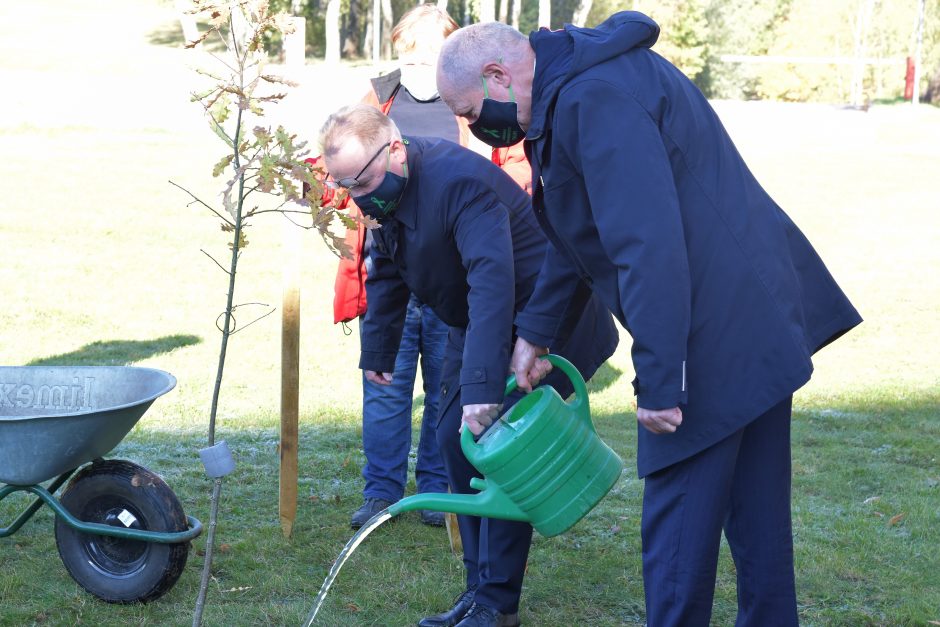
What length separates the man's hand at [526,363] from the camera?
10.0 ft

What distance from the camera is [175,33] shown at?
5303 cm

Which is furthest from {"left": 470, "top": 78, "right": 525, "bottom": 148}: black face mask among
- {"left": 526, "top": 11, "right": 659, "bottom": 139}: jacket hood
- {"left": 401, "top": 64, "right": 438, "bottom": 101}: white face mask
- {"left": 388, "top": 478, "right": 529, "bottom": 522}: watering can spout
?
{"left": 401, "top": 64, "right": 438, "bottom": 101}: white face mask

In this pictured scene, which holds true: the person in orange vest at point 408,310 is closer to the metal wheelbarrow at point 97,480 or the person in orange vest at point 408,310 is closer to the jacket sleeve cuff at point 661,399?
the metal wheelbarrow at point 97,480

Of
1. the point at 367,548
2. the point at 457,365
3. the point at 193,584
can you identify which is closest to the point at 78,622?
the point at 193,584

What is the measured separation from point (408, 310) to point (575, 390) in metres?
1.64

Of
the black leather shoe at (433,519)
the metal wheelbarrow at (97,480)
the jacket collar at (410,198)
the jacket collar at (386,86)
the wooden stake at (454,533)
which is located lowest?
the black leather shoe at (433,519)

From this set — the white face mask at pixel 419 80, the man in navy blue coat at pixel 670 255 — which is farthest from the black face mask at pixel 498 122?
the white face mask at pixel 419 80

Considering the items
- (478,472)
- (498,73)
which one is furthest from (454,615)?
(498,73)

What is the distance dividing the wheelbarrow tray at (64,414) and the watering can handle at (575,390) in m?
1.07

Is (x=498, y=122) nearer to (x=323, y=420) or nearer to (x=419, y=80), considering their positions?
(x=419, y=80)

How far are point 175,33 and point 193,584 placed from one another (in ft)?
174

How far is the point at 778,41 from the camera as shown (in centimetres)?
5559

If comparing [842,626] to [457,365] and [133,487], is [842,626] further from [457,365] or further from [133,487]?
[133,487]

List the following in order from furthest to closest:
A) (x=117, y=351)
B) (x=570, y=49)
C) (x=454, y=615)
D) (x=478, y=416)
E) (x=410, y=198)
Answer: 1. (x=117, y=351)
2. (x=454, y=615)
3. (x=410, y=198)
4. (x=478, y=416)
5. (x=570, y=49)
